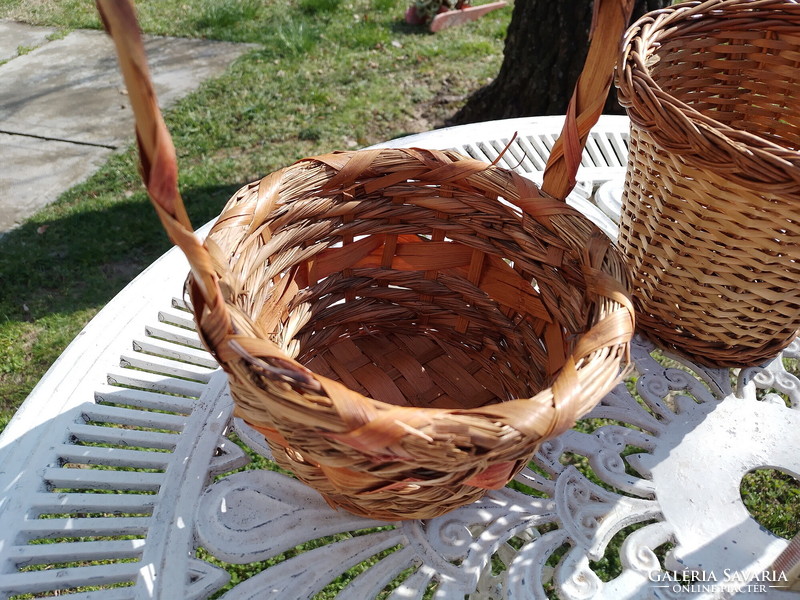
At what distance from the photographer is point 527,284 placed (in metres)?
0.85

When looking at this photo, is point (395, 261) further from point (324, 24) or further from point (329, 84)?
point (324, 24)

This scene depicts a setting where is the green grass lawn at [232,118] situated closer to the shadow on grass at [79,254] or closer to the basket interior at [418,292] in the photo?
the shadow on grass at [79,254]

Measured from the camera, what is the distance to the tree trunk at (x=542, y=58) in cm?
189

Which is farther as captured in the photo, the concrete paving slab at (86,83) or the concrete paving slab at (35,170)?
the concrete paving slab at (86,83)

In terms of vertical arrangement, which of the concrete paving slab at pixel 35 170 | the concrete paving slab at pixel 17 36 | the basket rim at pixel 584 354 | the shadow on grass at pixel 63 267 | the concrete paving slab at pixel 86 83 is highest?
the concrete paving slab at pixel 17 36

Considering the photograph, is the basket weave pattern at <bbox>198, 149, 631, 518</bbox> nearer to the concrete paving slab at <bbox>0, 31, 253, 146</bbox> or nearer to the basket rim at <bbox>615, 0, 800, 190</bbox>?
the basket rim at <bbox>615, 0, 800, 190</bbox>

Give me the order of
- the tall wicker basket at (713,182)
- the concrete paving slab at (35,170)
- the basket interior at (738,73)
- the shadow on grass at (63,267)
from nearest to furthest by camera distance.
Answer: the tall wicker basket at (713,182) → the basket interior at (738,73) → the shadow on grass at (63,267) → the concrete paving slab at (35,170)

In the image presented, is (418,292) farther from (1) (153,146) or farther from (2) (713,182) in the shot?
(1) (153,146)

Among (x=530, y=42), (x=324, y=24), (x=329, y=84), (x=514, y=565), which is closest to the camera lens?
(x=514, y=565)

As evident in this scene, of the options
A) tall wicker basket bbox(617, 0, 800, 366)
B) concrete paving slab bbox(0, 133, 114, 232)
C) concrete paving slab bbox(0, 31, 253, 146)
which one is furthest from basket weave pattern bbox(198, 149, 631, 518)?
concrete paving slab bbox(0, 31, 253, 146)

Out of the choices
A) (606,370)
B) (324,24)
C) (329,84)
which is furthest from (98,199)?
(606,370)

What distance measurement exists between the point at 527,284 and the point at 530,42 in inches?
55.4

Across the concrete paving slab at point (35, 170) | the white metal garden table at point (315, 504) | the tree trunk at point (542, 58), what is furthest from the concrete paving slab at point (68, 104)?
the white metal garden table at point (315, 504)

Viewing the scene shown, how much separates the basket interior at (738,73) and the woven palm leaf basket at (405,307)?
304 millimetres
